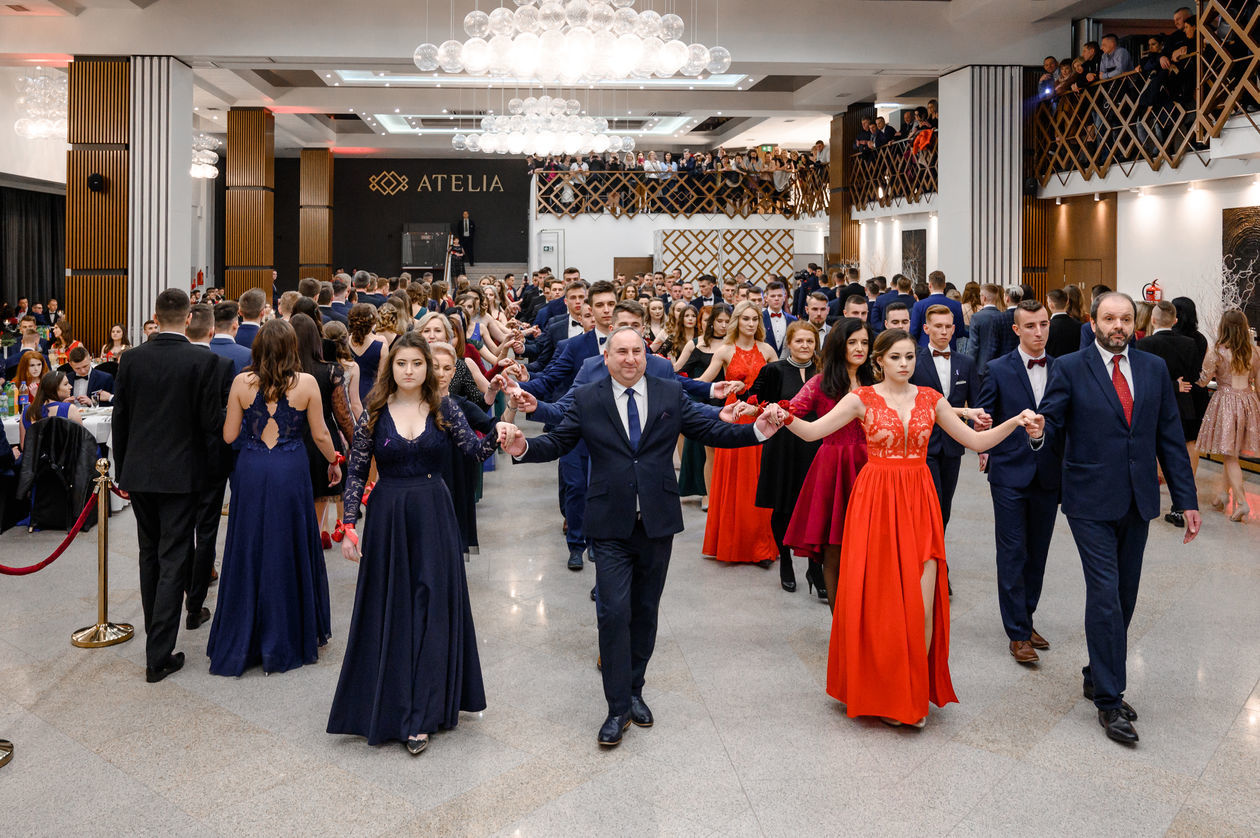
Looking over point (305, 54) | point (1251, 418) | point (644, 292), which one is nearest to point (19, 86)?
point (305, 54)

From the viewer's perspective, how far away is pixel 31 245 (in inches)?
709

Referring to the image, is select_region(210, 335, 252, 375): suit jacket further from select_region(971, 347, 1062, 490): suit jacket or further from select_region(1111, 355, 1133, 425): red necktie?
select_region(1111, 355, 1133, 425): red necktie

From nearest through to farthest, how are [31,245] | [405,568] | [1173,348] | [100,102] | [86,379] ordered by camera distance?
[405,568] < [1173,348] < [86,379] < [100,102] < [31,245]

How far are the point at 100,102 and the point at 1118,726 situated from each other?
13.0 meters

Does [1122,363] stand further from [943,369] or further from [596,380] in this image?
[596,380]

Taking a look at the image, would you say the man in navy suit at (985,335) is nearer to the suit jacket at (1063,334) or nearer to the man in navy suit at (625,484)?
the suit jacket at (1063,334)

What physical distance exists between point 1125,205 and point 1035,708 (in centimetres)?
951

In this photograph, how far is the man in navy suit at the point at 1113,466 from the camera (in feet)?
12.0

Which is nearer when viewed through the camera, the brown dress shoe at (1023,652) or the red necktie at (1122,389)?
the red necktie at (1122,389)

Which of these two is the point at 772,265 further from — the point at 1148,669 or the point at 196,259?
the point at 1148,669

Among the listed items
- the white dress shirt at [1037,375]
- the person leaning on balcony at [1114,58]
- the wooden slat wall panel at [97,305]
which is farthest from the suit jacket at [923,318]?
the wooden slat wall panel at [97,305]

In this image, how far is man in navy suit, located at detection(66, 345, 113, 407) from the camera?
791 cm

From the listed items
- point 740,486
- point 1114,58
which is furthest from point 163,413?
point 1114,58

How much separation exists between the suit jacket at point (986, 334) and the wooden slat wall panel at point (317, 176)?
53.1 ft
